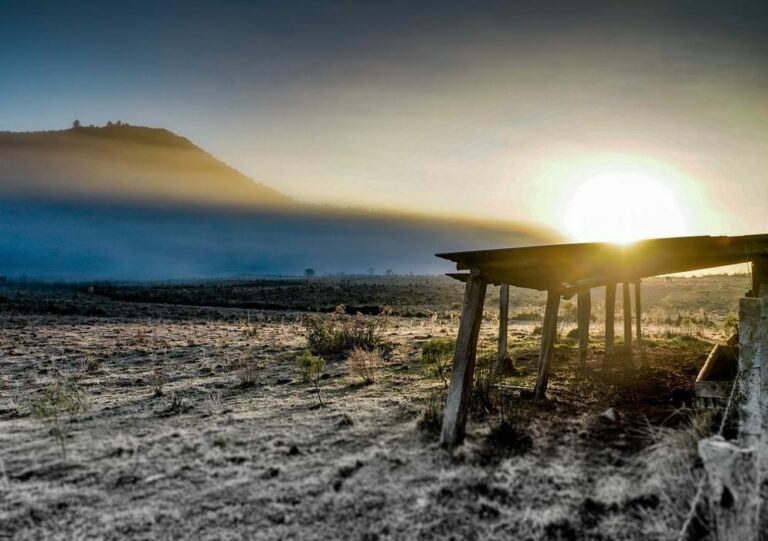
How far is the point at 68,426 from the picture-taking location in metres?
8.27

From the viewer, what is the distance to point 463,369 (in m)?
6.86

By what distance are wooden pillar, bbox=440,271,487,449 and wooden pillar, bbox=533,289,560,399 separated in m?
2.91

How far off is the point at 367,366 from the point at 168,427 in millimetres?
4910

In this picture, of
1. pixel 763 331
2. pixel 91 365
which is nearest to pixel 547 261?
pixel 763 331

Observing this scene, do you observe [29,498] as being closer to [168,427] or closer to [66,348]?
[168,427]

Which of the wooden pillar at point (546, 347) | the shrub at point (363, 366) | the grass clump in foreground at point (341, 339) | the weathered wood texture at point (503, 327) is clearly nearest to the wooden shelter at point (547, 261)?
the wooden pillar at point (546, 347)

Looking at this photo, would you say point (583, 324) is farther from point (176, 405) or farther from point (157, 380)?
point (157, 380)

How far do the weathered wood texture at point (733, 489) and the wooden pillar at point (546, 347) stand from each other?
16.4 ft

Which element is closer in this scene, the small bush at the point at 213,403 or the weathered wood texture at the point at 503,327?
the small bush at the point at 213,403

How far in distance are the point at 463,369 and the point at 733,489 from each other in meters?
3.33

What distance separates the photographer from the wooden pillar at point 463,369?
673 cm

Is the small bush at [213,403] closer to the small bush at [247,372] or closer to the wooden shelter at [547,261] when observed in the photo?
the small bush at [247,372]

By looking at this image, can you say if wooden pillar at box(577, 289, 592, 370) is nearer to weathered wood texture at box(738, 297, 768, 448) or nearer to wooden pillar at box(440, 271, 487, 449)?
weathered wood texture at box(738, 297, 768, 448)

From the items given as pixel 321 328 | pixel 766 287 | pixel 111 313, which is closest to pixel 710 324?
pixel 321 328
